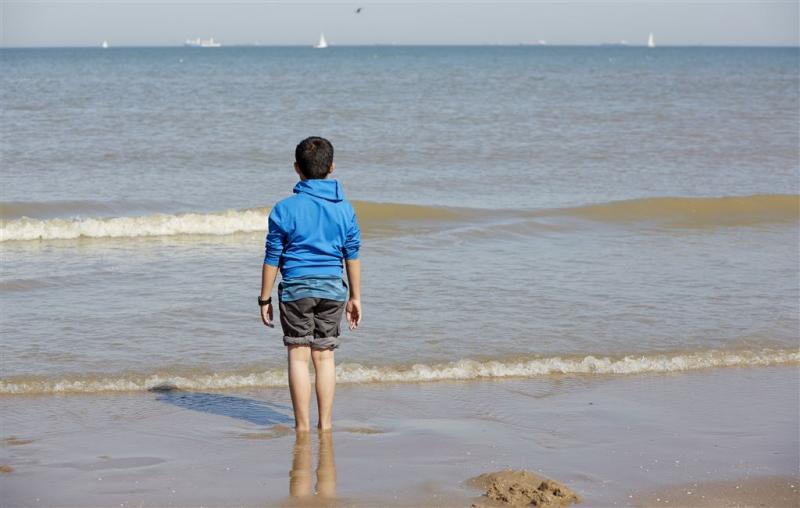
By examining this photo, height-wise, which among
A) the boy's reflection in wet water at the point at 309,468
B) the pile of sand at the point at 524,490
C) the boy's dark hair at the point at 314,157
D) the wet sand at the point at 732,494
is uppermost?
the boy's dark hair at the point at 314,157

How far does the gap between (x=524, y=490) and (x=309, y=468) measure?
110cm

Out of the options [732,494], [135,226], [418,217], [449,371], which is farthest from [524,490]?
[418,217]

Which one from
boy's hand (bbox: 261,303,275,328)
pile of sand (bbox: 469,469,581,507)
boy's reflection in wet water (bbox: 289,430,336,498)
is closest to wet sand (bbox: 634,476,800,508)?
pile of sand (bbox: 469,469,581,507)

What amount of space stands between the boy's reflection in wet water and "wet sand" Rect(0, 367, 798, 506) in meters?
0.01

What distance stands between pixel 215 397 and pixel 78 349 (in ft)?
4.86

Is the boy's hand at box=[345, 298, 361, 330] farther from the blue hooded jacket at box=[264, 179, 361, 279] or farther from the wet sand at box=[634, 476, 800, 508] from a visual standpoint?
the wet sand at box=[634, 476, 800, 508]

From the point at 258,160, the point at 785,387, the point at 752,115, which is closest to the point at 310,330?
the point at 785,387

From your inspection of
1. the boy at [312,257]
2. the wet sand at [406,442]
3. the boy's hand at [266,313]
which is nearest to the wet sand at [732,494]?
the wet sand at [406,442]

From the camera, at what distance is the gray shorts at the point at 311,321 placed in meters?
4.96

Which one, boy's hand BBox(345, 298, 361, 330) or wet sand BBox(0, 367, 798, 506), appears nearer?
wet sand BBox(0, 367, 798, 506)

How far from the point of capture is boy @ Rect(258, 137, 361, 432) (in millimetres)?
4855

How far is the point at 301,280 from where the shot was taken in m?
4.92

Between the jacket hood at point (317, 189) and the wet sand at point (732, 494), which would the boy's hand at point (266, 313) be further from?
the wet sand at point (732, 494)

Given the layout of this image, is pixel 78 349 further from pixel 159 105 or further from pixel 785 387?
pixel 159 105
